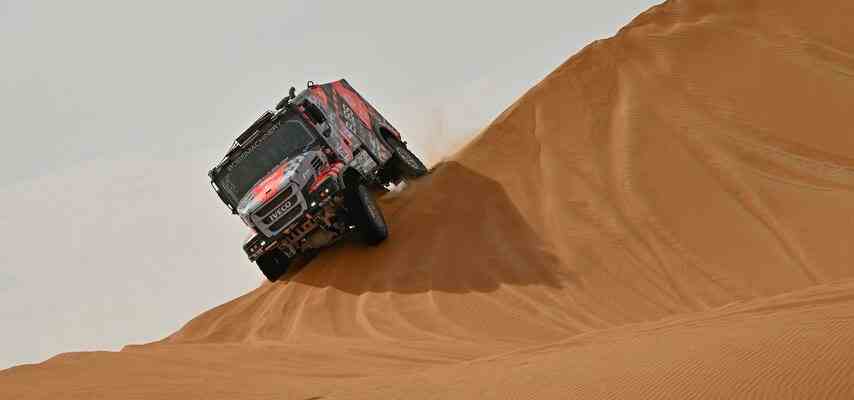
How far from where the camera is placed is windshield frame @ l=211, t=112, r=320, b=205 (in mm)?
16516

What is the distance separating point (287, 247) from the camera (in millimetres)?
16547

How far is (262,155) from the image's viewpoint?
1667 cm

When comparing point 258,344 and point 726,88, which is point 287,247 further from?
point 726,88

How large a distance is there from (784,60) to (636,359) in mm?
13050

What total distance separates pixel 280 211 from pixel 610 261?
4581 millimetres

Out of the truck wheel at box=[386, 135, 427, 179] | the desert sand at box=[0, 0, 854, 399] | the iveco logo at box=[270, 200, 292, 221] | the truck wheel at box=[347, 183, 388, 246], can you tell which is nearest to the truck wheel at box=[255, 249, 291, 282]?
the desert sand at box=[0, 0, 854, 399]

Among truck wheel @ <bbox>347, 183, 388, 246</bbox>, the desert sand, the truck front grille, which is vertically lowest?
the desert sand

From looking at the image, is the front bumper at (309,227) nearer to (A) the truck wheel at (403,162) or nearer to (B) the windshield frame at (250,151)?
(B) the windshield frame at (250,151)

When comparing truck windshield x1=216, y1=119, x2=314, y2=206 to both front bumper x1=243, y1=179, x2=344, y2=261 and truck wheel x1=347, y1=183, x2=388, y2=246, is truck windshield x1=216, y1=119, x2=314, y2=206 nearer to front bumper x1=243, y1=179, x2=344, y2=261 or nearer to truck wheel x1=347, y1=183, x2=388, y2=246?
front bumper x1=243, y1=179, x2=344, y2=261

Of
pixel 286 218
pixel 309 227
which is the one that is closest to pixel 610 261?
pixel 309 227

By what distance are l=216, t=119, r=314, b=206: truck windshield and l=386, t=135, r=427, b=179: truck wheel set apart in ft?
9.41

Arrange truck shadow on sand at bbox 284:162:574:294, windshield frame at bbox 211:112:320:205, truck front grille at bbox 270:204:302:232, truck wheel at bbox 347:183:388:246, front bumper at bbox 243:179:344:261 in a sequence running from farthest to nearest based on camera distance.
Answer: windshield frame at bbox 211:112:320:205
truck wheel at bbox 347:183:388:246
truck front grille at bbox 270:204:302:232
front bumper at bbox 243:179:344:261
truck shadow on sand at bbox 284:162:574:294

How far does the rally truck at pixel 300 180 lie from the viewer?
15.7 meters

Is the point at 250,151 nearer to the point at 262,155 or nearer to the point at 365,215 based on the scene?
the point at 262,155
